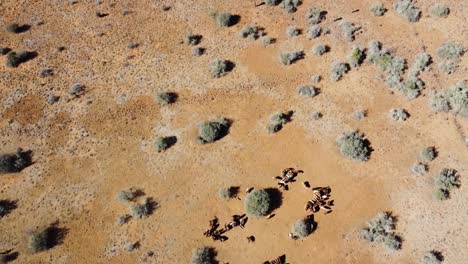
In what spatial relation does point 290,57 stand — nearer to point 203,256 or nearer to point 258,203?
point 258,203

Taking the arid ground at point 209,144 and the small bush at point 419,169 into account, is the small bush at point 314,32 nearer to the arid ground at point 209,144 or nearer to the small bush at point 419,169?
the arid ground at point 209,144

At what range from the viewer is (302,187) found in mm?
33156

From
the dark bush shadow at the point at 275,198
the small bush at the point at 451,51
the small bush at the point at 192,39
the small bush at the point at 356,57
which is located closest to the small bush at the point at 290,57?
the small bush at the point at 356,57

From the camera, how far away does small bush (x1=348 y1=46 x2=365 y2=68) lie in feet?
124

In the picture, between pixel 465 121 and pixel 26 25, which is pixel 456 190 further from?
pixel 26 25

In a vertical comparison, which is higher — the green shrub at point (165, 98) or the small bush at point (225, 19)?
the small bush at point (225, 19)

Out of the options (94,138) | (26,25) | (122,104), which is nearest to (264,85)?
(122,104)

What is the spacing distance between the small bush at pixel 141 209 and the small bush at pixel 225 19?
18050 mm

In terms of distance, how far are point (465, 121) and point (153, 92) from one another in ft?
83.2

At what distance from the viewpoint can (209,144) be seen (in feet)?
116

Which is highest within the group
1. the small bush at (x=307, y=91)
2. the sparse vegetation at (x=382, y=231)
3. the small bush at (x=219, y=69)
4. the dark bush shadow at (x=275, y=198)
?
the small bush at (x=219, y=69)

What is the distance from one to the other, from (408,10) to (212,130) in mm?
20751

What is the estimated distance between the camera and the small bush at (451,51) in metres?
36.9

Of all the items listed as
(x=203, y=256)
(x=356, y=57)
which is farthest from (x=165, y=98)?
(x=356, y=57)
